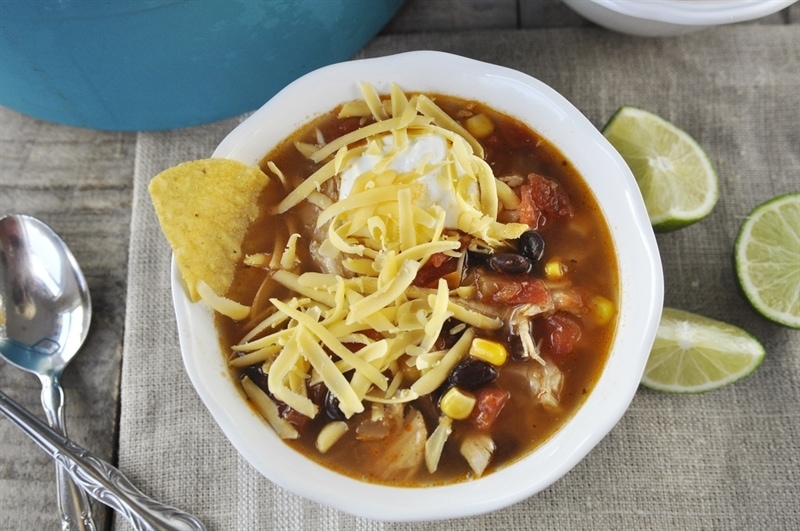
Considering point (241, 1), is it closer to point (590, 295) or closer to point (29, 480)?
point (590, 295)

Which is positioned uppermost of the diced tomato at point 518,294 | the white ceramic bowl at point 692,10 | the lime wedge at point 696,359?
the white ceramic bowl at point 692,10

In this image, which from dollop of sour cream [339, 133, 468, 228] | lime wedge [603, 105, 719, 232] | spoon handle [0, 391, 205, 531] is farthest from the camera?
lime wedge [603, 105, 719, 232]

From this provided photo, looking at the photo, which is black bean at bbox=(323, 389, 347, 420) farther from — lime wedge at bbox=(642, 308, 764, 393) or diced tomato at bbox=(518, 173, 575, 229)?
lime wedge at bbox=(642, 308, 764, 393)

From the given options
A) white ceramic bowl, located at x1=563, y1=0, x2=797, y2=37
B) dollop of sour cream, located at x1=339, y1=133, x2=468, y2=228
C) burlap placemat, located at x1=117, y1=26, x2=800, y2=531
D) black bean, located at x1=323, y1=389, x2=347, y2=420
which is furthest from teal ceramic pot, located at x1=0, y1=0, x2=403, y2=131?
black bean, located at x1=323, y1=389, x2=347, y2=420

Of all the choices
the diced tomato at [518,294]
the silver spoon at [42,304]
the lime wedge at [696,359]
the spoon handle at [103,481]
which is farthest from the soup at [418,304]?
the silver spoon at [42,304]

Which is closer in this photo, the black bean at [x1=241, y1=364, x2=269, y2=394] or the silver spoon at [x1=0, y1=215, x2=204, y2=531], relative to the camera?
the black bean at [x1=241, y1=364, x2=269, y2=394]

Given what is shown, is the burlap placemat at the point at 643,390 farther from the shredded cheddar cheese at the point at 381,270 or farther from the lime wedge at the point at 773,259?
the shredded cheddar cheese at the point at 381,270

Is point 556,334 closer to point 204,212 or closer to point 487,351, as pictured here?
point 487,351

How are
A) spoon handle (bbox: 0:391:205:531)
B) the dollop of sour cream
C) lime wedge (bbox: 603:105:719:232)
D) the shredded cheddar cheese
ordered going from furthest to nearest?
lime wedge (bbox: 603:105:719:232) < spoon handle (bbox: 0:391:205:531) < the dollop of sour cream < the shredded cheddar cheese
